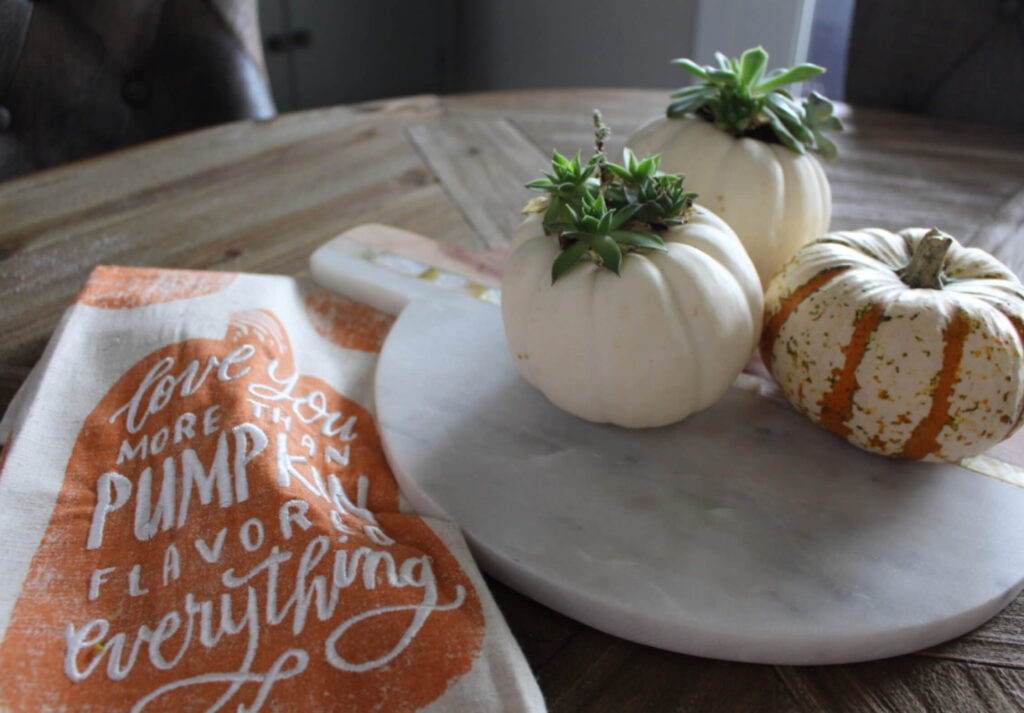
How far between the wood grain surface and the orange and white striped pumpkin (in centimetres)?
11

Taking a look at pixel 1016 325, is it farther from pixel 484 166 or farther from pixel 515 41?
pixel 515 41

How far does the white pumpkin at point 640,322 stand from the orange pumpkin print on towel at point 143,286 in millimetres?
298

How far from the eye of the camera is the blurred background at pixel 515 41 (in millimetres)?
1740

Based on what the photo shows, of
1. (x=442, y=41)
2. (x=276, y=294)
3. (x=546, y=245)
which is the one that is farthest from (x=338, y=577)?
(x=442, y=41)

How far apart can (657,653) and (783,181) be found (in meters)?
0.36

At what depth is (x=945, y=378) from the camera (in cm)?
49

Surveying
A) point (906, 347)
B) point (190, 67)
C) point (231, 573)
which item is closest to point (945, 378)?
point (906, 347)

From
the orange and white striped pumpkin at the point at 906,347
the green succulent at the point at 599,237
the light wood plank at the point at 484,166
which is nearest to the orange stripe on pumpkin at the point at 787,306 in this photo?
the orange and white striped pumpkin at the point at 906,347

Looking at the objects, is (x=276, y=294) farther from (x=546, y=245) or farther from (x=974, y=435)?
(x=974, y=435)

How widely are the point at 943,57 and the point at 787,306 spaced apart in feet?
2.82

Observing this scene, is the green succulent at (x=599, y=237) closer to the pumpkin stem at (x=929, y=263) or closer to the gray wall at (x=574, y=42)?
the pumpkin stem at (x=929, y=263)

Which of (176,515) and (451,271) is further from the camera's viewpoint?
(451,271)

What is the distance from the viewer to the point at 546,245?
1.73ft

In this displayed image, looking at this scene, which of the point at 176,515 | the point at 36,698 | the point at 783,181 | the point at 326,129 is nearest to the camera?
the point at 36,698
